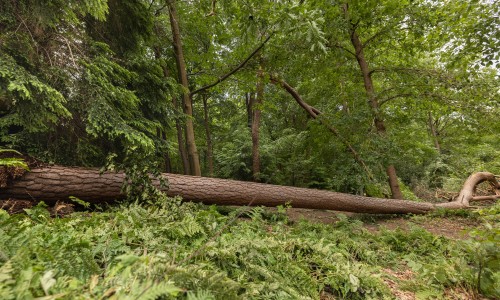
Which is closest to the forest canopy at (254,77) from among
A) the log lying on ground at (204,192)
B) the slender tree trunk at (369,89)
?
the slender tree trunk at (369,89)

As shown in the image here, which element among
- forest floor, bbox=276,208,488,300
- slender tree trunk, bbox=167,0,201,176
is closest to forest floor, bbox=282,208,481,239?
forest floor, bbox=276,208,488,300

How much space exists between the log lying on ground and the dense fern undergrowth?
0.78 m

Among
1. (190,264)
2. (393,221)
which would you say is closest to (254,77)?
(393,221)

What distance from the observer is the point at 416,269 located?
2934 millimetres

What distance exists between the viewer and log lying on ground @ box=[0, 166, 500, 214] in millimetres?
3801

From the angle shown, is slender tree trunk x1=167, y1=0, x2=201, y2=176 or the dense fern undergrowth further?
slender tree trunk x1=167, y1=0, x2=201, y2=176

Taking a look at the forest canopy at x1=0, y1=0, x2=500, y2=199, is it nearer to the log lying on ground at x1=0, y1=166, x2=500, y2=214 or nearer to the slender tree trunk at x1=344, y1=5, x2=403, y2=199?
the slender tree trunk at x1=344, y1=5, x2=403, y2=199

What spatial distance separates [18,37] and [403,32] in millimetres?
8563

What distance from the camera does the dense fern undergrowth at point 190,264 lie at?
1124 millimetres

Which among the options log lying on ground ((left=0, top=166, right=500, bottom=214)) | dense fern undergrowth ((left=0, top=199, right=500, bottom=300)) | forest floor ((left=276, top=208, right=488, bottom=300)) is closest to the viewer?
dense fern undergrowth ((left=0, top=199, right=500, bottom=300))

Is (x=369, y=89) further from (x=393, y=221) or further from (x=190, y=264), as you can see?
(x=190, y=264)

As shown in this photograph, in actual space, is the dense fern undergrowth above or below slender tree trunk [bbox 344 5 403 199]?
below

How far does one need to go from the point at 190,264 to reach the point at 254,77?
676 cm

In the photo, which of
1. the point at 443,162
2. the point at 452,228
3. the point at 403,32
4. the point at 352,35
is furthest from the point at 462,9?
the point at 443,162
